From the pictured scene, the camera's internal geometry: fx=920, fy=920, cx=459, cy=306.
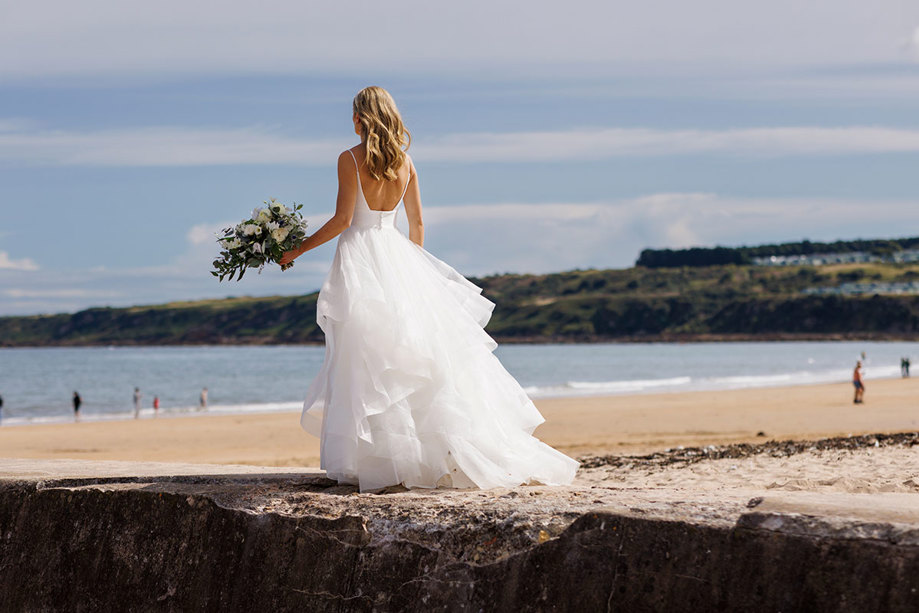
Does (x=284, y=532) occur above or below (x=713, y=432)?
above

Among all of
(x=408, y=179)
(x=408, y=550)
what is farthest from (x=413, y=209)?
(x=408, y=550)

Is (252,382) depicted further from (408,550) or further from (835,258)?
(835,258)

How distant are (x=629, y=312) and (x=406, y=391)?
14486 centimetres

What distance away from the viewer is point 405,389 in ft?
15.2

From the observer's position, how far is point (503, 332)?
146 m

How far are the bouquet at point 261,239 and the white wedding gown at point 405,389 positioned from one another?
0.93 feet

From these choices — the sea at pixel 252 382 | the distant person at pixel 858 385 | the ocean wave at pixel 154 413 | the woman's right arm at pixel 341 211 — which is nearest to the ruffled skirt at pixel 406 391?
the woman's right arm at pixel 341 211

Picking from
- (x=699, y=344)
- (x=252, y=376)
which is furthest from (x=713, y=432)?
(x=699, y=344)

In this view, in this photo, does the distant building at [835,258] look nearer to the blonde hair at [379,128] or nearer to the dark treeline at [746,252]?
the dark treeline at [746,252]

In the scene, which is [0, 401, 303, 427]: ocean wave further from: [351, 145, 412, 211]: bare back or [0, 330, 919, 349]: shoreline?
[0, 330, 919, 349]: shoreline

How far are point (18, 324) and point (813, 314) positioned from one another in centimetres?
14044

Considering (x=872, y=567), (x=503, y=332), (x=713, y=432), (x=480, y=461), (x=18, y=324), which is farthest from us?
(x=18, y=324)

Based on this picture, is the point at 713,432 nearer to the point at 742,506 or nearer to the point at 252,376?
the point at 742,506

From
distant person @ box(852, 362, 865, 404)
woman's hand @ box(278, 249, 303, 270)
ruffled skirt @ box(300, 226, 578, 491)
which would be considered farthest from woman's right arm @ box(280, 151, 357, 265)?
distant person @ box(852, 362, 865, 404)
